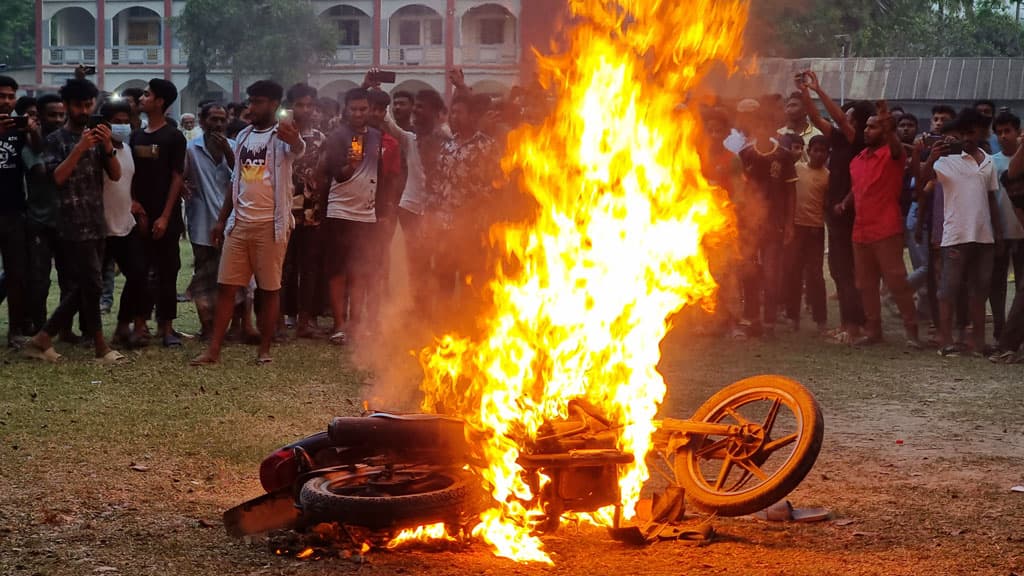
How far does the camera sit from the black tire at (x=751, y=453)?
5660 mm

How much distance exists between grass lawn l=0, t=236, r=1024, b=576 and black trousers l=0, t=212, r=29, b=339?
571mm

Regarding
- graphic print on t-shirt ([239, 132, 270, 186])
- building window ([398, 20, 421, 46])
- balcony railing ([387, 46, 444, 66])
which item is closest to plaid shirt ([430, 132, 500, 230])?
graphic print on t-shirt ([239, 132, 270, 186])

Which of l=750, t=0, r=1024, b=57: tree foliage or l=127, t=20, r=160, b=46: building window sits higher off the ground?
l=127, t=20, r=160, b=46: building window

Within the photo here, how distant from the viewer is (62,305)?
10.6 metres

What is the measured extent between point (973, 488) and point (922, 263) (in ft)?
26.6

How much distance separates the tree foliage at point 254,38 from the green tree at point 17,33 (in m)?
11.6

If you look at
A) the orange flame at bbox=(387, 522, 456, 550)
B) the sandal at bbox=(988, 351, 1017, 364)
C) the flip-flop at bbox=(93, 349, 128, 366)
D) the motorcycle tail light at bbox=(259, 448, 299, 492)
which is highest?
the motorcycle tail light at bbox=(259, 448, 299, 492)

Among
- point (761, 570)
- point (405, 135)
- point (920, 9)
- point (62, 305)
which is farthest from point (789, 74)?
point (761, 570)

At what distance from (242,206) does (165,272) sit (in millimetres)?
1680

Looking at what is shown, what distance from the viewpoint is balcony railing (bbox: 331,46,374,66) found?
170ft

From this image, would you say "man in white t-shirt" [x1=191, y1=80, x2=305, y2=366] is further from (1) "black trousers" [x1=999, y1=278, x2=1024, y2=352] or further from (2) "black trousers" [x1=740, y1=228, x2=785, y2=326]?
(1) "black trousers" [x1=999, y1=278, x2=1024, y2=352]

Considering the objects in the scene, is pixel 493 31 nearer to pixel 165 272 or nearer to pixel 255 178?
pixel 165 272

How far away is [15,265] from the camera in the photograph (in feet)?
36.3

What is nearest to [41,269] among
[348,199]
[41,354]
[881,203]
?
[41,354]
